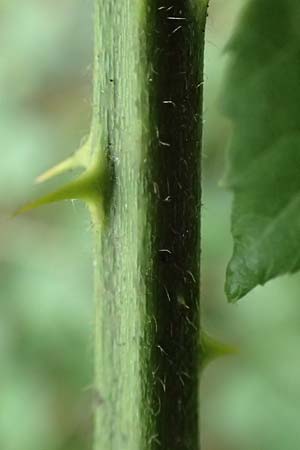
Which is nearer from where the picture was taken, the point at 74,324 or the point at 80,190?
the point at 80,190

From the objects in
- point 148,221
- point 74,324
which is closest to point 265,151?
point 148,221

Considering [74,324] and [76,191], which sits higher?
[74,324]

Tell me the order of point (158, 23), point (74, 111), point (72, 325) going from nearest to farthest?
point (158, 23), point (72, 325), point (74, 111)

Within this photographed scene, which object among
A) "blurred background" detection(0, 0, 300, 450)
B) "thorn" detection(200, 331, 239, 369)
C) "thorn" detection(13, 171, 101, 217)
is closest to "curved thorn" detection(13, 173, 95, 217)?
"thorn" detection(13, 171, 101, 217)

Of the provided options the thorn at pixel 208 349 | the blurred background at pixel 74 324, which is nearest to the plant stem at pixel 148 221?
the thorn at pixel 208 349

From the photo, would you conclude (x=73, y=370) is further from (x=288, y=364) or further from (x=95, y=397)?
(x=95, y=397)

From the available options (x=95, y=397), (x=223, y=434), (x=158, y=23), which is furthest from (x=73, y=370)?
(x=158, y=23)

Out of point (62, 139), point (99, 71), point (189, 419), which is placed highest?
point (62, 139)

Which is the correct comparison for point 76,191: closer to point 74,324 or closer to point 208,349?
point 208,349
